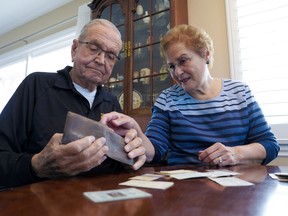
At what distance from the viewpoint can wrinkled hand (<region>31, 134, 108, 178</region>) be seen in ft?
2.02

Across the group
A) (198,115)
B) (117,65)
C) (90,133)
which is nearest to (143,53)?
(117,65)

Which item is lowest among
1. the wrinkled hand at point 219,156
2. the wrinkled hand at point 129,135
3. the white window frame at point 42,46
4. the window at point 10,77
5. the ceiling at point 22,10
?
the wrinkled hand at point 219,156

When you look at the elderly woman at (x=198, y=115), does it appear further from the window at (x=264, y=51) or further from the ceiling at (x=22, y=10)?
the ceiling at (x=22, y=10)

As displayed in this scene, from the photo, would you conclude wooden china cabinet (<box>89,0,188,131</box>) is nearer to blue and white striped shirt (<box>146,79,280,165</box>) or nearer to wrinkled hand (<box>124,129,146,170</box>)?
blue and white striped shirt (<box>146,79,280,165</box>)

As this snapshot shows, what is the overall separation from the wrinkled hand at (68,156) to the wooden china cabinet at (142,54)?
138 centimetres

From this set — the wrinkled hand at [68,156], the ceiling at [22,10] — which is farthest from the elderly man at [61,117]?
the ceiling at [22,10]

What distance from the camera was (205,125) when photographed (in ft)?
3.98

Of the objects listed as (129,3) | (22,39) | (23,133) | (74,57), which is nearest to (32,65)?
(22,39)

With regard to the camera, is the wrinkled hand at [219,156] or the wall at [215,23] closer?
the wrinkled hand at [219,156]

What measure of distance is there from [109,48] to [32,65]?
3.38 meters

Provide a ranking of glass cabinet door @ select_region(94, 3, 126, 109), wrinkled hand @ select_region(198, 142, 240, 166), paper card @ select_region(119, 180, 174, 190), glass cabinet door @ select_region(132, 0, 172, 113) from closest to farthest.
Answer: paper card @ select_region(119, 180, 174, 190) < wrinkled hand @ select_region(198, 142, 240, 166) < glass cabinet door @ select_region(132, 0, 172, 113) < glass cabinet door @ select_region(94, 3, 126, 109)

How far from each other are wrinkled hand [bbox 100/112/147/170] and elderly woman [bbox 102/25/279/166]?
0.43 ft

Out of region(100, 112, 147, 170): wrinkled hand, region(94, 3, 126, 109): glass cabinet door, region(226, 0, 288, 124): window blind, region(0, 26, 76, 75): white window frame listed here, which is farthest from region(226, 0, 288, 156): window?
region(0, 26, 76, 75): white window frame

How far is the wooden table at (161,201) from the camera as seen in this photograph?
1.23 feet
